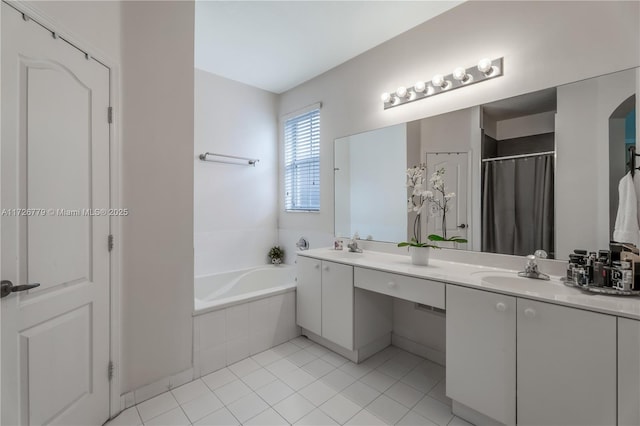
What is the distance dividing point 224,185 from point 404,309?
2.39 meters

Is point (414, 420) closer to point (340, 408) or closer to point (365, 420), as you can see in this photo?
point (365, 420)

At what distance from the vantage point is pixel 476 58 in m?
2.00

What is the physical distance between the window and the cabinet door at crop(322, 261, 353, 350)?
1093 millimetres

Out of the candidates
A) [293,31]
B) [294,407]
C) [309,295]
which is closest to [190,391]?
[294,407]

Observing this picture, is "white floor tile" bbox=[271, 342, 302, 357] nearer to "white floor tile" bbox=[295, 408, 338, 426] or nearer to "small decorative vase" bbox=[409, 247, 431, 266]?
"white floor tile" bbox=[295, 408, 338, 426]

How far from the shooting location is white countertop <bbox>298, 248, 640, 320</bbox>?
1199 mm

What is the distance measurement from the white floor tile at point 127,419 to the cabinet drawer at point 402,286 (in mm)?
1597

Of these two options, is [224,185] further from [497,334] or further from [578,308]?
[578,308]

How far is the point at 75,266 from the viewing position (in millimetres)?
1417

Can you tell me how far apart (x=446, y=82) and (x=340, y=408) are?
2.43 meters

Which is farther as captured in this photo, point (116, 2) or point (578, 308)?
point (116, 2)

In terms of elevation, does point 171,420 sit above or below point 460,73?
below

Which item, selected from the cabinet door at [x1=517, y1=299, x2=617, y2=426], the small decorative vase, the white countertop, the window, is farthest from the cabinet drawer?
the window

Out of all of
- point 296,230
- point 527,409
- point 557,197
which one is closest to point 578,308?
point 527,409
